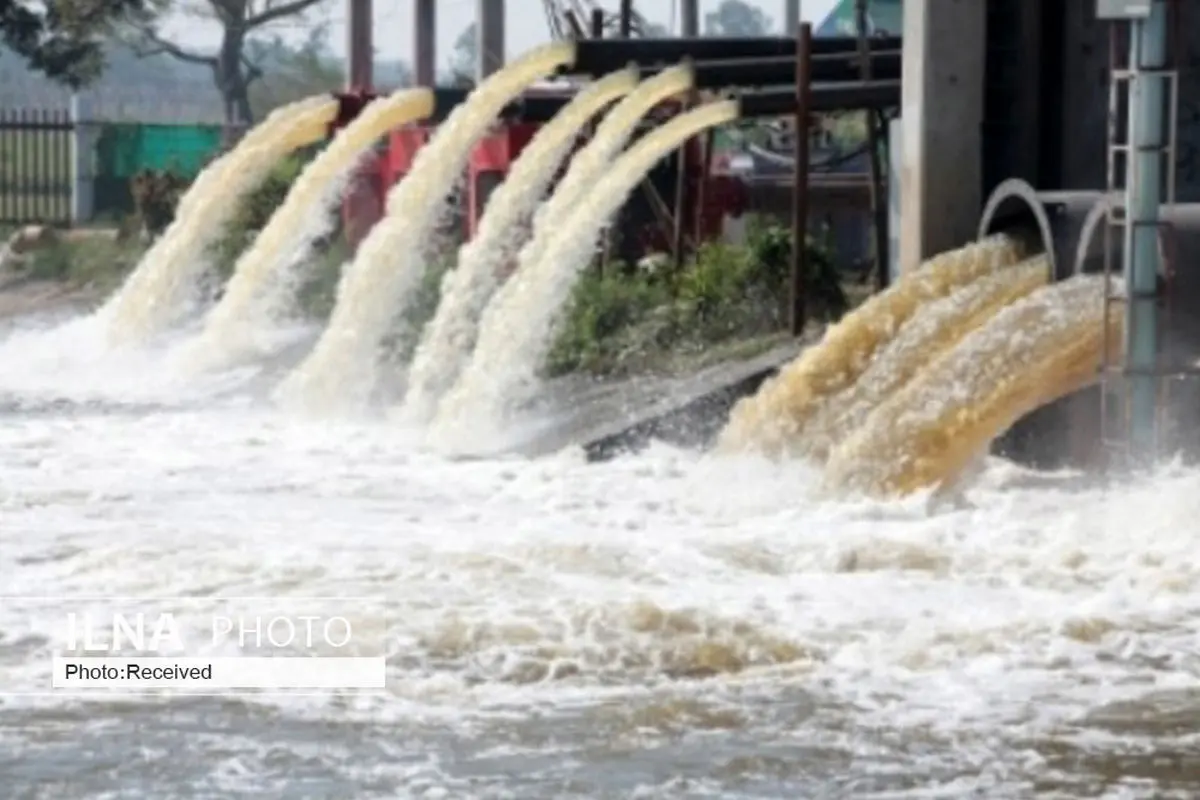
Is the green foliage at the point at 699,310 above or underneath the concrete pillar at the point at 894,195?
underneath

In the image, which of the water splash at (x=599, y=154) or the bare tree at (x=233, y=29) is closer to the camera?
the water splash at (x=599, y=154)

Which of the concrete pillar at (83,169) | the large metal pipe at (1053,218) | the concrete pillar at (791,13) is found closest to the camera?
the large metal pipe at (1053,218)

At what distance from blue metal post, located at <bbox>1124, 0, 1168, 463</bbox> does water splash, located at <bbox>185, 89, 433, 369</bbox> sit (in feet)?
29.5

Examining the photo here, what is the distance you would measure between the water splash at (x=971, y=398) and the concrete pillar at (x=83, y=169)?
2376cm

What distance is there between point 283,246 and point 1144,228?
33.5 ft

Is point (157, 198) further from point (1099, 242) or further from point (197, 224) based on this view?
point (1099, 242)

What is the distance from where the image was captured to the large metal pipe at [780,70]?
20.1 meters

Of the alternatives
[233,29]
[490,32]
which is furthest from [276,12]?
[490,32]

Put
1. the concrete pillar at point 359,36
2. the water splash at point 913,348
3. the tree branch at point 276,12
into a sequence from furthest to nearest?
the tree branch at point 276,12 → the concrete pillar at point 359,36 → the water splash at point 913,348

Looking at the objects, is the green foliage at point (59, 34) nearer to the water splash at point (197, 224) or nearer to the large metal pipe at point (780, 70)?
the water splash at point (197, 224)

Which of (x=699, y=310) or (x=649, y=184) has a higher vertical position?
(x=649, y=184)

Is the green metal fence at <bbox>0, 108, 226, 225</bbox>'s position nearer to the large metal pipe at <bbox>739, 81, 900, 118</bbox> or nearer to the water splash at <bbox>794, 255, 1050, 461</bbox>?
the large metal pipe at <bbox>739, 81, 900, 118</bbox>

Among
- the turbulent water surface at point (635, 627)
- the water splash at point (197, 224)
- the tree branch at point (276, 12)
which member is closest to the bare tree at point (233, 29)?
the tree branch at point (276, 12)

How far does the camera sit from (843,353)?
16.8 m
